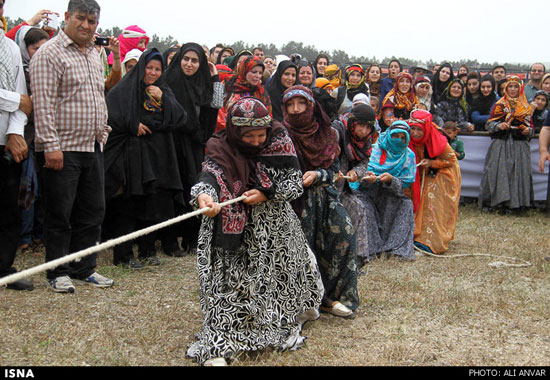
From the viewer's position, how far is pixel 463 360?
3.41 metres

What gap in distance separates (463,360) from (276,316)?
3.65 ft

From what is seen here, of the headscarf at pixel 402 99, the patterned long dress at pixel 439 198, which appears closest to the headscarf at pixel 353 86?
the headscarf at pixel 402 99

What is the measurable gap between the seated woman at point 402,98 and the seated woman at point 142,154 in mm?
3452

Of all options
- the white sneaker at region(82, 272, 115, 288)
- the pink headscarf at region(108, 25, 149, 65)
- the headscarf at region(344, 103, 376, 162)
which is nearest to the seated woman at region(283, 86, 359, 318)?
the headscarf at region(344, 103, 376, 162)

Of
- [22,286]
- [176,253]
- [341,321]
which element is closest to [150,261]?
[176,253]

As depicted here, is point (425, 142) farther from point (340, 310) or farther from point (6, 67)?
point (6, 67)

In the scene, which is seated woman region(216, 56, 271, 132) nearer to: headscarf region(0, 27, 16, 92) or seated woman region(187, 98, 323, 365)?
headscarf region(0, 27, 16, 92)

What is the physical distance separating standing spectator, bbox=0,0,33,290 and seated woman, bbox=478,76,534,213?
22.0 ft

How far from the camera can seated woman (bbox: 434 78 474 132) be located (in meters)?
8.84

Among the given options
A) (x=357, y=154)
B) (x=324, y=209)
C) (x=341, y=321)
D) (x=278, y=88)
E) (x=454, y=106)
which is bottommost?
(x=341, y=321)

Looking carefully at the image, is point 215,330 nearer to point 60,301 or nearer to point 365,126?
point 60,301

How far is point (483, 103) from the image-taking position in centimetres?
951

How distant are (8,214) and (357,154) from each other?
2.86 meters

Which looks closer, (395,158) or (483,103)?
(395,158)
